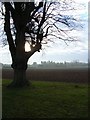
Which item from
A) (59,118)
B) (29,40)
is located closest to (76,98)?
(59,118)

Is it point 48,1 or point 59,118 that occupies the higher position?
point 48,1

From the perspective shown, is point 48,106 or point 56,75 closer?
point 48,106

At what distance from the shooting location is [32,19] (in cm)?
1114

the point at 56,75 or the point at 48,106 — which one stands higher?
the point at 48,106

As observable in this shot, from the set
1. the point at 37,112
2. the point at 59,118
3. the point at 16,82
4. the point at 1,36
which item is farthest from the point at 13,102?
the point at 1,36

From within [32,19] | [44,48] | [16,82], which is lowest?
[16,82]

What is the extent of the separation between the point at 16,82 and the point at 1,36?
1873 millimetres

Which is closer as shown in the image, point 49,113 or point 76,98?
point 49,113

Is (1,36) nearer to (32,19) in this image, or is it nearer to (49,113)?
(32,19)

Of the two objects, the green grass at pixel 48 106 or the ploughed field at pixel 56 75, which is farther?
the ploughed field at pixel 56 75

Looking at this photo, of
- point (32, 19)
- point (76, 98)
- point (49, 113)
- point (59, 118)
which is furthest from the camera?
point (32, 19)

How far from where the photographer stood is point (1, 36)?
11.4m

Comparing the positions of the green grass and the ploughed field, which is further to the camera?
the ploughed field

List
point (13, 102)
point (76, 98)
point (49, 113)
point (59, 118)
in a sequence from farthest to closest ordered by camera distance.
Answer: point (76, 98) < point (13, 102) < point (49, 113) < point (59, 118)
